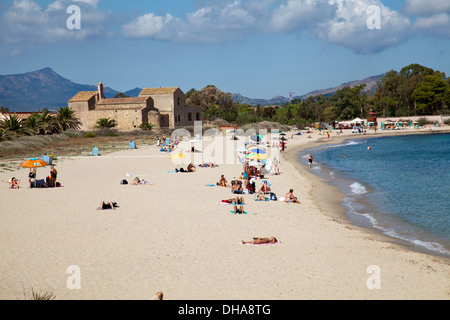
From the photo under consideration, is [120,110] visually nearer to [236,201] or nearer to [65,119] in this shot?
[65,119]

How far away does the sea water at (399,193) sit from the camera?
491 inches

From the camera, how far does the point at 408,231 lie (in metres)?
12.6

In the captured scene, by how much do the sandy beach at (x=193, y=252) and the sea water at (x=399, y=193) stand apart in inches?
44.4

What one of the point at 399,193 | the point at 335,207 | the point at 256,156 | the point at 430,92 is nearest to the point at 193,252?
the point at 335,207

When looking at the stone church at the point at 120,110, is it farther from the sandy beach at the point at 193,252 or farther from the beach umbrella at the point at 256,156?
the sandy beach at the point at 193,252

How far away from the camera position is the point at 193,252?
9.32 metres

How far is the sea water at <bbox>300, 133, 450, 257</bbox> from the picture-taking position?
12477mm

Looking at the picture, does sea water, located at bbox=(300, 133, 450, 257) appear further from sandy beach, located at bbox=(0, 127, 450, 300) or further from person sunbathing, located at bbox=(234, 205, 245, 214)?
person sunbathing, located at bbox=(234, 205, 245, 214)

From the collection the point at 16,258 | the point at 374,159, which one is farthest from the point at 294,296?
the point at 374,159

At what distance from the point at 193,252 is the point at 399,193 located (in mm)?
13620

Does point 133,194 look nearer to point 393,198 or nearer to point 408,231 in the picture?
point 408,231

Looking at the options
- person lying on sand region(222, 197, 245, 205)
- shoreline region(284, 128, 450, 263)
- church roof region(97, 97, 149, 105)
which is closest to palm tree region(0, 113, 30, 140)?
church roof region(97, 97, 149, 105)
